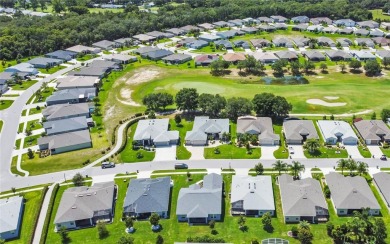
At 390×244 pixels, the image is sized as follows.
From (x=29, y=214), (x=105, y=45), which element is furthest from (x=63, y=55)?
(x=29, y=214)

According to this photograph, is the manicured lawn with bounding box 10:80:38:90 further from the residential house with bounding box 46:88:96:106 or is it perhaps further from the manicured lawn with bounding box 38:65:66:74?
the residential house with bounding box 46:88:96:106

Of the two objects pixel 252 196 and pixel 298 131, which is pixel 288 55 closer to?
pixel 298 131

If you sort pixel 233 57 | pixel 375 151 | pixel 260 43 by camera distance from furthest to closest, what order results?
pixel 260 43 < pixel 233 57 < pixel 375 151

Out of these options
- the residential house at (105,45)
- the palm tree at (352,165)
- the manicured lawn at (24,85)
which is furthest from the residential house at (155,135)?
the residential house at (105,45)

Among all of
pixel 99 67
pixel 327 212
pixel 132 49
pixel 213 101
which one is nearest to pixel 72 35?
pixel 132 49

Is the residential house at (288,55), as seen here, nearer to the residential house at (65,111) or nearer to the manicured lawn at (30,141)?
the residential house at (65,111)

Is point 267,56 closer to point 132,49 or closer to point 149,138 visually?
point 132,49

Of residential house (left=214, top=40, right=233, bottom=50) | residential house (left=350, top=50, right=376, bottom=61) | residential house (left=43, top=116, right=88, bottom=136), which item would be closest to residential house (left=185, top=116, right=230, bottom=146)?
residential house (left=43, top=116, right=88, bottom=136)
